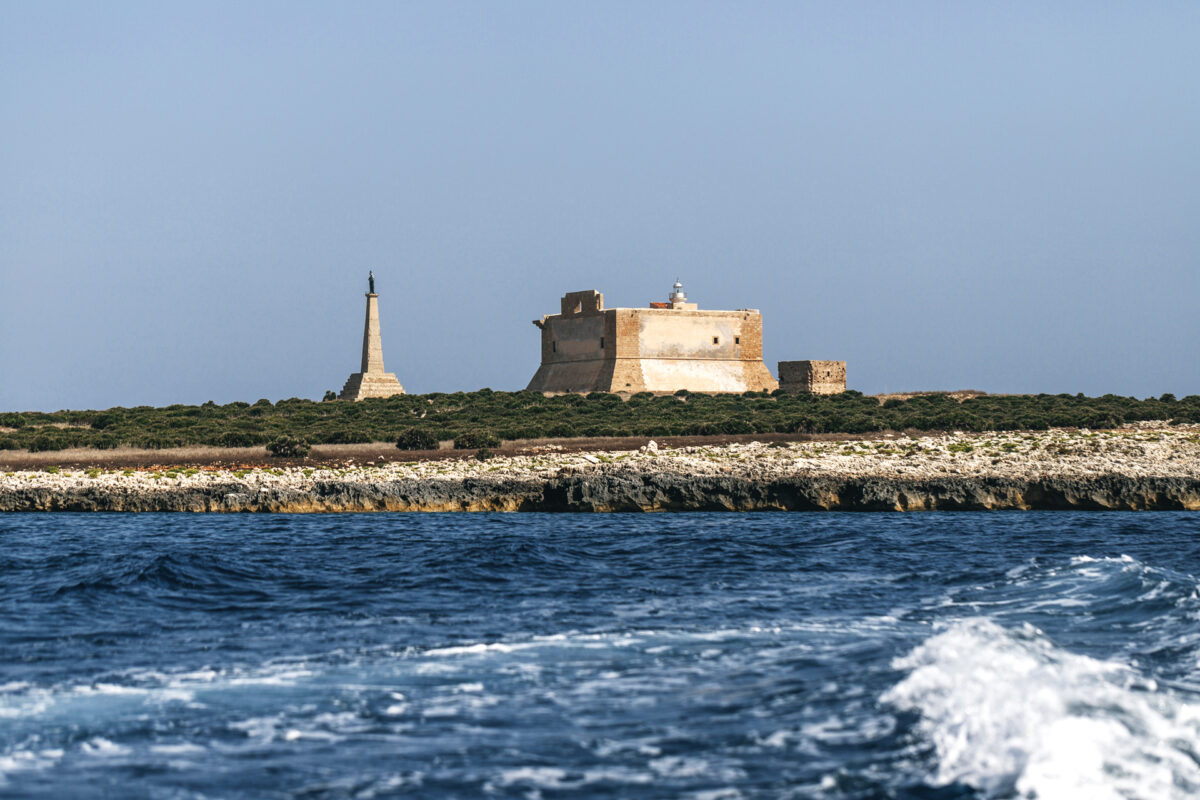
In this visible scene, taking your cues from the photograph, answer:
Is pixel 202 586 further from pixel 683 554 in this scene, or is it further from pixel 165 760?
pixel 165 760

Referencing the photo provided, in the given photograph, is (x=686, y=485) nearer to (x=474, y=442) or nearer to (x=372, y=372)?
(x=474, y=442)

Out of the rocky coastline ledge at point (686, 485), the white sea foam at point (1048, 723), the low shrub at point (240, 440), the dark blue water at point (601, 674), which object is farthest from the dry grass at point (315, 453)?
the white sea foam at point (1048, 723)

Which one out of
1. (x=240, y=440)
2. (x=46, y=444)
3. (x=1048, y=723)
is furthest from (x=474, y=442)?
(x=1048, y=723)

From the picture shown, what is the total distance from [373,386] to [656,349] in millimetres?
12143

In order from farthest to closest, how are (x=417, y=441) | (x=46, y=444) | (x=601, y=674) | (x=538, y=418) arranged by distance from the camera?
(x=538, y=418) < (x=46, y=444) < (x=417, y=441) < (x=601, y=674)

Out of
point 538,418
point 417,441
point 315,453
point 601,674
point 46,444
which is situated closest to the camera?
point 601,674

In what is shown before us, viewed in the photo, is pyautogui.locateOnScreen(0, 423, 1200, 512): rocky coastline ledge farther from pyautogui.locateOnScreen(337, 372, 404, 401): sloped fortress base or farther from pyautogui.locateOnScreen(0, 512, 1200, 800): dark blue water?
pyautogui.locateOnScreen(337, 372, 404, 401): sloped fortress base

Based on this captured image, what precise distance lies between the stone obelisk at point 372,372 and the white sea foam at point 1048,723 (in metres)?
47.4

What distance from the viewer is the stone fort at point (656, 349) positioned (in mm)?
52531

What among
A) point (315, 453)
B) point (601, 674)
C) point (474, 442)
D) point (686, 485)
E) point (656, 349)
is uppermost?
point (656, 349)

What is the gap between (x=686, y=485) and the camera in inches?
882

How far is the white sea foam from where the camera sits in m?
5.48

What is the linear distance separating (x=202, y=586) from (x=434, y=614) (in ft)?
10.1

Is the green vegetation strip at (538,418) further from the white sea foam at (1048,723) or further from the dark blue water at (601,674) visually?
the white sea foam at (1048,723)
